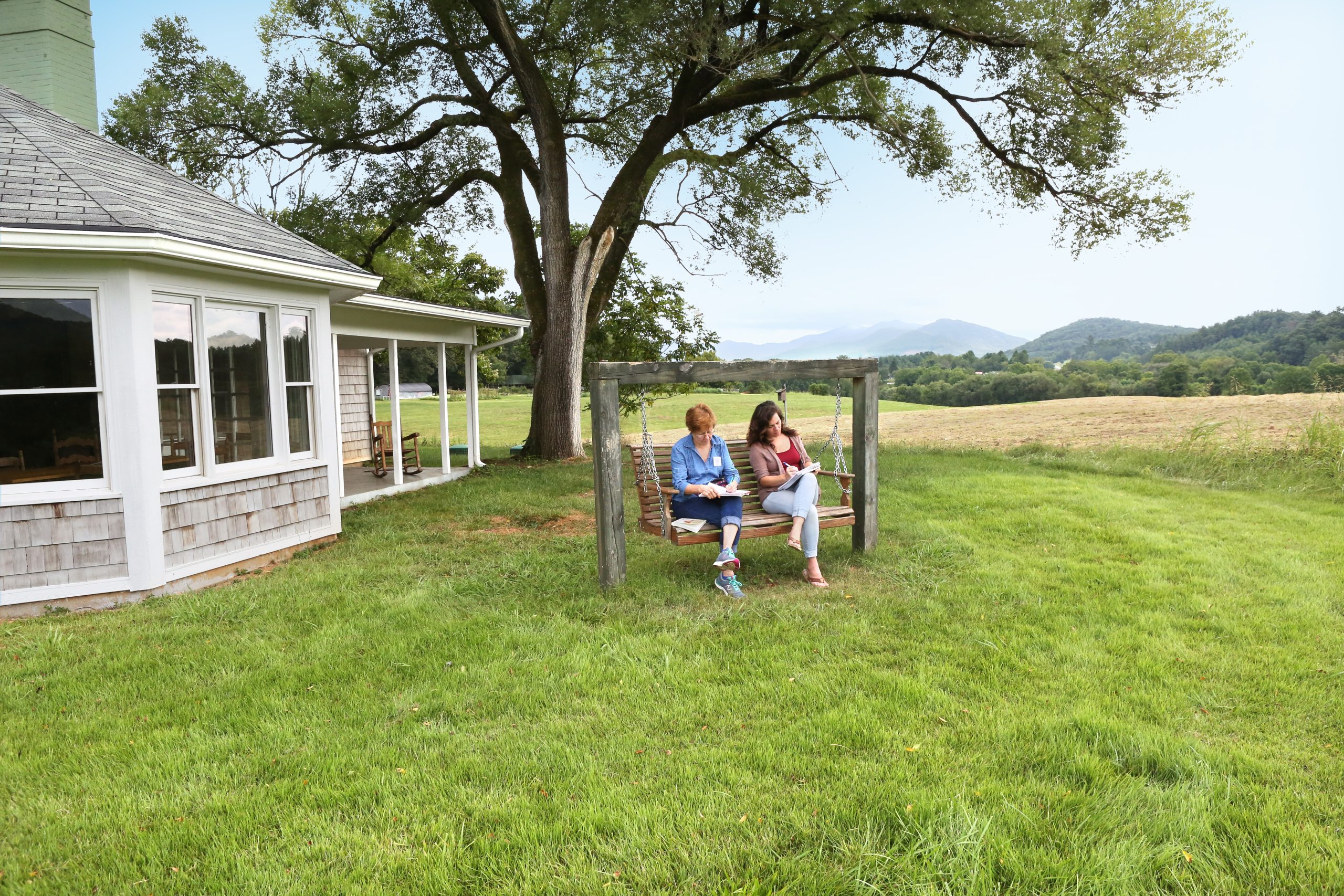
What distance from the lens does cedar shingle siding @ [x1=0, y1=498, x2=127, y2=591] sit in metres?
5.74

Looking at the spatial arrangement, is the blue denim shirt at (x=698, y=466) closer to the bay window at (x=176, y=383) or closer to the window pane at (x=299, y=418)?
the bay window at (x=176, y=383)

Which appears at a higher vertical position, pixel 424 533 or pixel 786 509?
pixel 786 509

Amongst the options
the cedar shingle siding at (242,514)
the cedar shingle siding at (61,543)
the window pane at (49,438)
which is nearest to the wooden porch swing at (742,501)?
the cedar shingle siding at (242,514)

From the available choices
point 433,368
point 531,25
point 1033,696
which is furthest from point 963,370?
point 1033,696

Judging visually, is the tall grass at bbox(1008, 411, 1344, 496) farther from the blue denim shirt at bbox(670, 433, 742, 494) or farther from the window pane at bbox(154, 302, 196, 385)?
the window pane at bbox(154, 302, 196, 385)

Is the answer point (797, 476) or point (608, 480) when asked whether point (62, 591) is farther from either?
point (797, 476)

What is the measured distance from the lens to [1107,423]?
18.7m

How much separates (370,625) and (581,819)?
2800 millimetres

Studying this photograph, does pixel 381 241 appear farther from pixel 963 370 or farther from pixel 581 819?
pixel 963 370

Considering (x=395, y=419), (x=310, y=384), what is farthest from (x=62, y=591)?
(x=395, y=419)

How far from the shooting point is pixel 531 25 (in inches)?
591

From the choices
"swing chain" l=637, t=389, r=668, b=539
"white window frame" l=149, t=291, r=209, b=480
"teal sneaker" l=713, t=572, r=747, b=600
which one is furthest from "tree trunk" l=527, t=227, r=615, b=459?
"teal sneaker" l=713, t=572, r=747, b=600

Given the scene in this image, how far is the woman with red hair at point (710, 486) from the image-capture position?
5.55m

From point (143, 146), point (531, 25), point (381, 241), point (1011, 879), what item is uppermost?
point (531, 25)
